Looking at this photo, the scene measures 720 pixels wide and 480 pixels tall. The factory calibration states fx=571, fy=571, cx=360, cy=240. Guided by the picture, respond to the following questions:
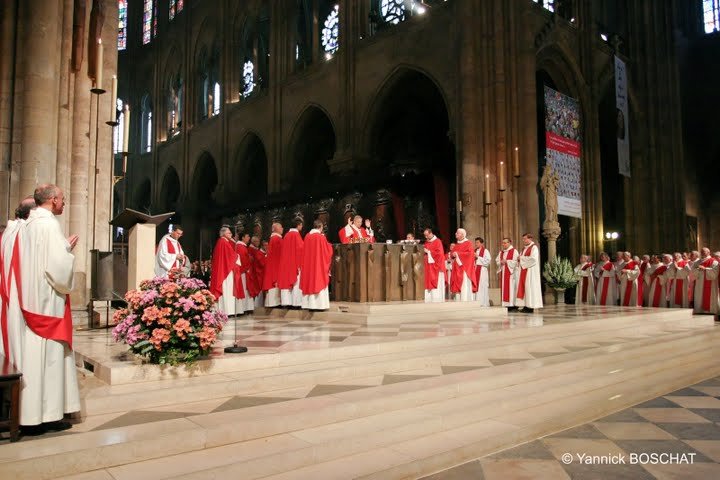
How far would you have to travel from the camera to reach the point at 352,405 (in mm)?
4098

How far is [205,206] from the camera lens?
27797mm

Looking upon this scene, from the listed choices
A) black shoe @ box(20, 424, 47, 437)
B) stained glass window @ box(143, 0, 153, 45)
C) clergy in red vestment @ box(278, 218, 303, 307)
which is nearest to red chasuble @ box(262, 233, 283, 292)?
clergy in red vestment @ box(278, 218, 303, 307)

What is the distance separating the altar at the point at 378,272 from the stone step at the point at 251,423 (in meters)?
3.60

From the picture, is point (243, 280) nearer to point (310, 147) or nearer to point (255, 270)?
point (255, 270)

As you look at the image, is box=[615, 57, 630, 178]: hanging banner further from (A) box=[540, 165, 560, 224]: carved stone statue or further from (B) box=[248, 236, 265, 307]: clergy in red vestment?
(B) box=[248, 236, 265, 307]: clergy in red vestment

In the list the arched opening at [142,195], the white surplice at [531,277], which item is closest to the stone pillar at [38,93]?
the white surplice at [531,277]

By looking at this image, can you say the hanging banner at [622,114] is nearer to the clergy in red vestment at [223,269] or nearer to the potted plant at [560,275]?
the potted plant at [560,275]

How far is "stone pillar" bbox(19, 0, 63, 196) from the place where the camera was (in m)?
7.55

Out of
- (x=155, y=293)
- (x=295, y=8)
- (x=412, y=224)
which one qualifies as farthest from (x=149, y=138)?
(x=155, y=293)

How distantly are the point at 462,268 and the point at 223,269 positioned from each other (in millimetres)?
4472

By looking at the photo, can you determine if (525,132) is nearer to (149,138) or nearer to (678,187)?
(678,187)

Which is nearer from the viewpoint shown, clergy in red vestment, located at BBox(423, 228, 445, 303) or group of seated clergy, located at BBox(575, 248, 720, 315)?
clergy in red vestment, located at BBox(423, 228, 445, 303)

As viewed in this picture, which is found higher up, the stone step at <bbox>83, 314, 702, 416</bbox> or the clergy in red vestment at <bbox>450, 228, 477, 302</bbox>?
the clergy in red vestment at <bbox>450, 228, 477, 302</bbox>

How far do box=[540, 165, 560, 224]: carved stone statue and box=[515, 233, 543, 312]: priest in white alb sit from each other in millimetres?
3743
